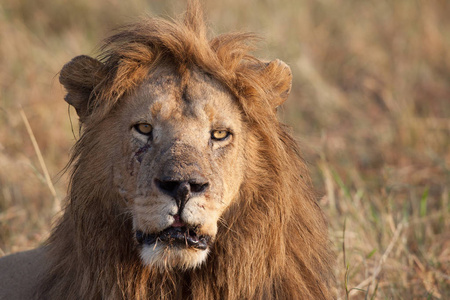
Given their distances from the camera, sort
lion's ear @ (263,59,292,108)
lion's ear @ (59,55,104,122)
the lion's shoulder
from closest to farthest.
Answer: lion's ear @ (59,55,104,122) → lion's ear @ (263,59,292,108) → the lion's shoulder

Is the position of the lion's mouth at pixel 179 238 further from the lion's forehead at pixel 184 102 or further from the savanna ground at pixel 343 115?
the savanna ground at pixel 343 115

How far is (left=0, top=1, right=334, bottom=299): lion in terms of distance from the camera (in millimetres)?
2861

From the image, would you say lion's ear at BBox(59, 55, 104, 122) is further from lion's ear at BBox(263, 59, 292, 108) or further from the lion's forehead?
lion's ear at BBox(263, 59, 292, 108)

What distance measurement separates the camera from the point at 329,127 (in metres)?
7.19

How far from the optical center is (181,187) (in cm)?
254

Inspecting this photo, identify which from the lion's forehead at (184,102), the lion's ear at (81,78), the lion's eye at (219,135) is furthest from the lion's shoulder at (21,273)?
the lion's eye at (219,135)

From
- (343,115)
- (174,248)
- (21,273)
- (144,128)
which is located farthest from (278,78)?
(343,115)

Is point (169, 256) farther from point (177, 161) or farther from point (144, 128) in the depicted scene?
point (144, 128)

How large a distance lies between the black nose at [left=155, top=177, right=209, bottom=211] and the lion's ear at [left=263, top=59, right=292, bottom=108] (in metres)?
0.72

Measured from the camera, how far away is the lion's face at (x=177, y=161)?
260 centimetres

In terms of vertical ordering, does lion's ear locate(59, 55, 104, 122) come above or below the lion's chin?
above

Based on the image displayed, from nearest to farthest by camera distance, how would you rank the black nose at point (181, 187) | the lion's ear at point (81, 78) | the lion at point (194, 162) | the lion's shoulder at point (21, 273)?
the black nose at point (181, 187)
the lion at point (194, 162)
the lion's ear at point (81, 78)
the lion's shoulder at point (21, 273)

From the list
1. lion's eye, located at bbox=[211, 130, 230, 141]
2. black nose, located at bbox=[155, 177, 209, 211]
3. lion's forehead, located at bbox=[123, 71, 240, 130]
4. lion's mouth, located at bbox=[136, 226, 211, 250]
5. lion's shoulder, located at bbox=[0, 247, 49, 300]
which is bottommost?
lion's shoulder, located at bbox=[0, 247, 49, 300]

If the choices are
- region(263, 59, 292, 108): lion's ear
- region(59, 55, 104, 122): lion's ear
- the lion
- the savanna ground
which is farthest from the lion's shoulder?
region(263, 59, 292, 108): lion's ear
